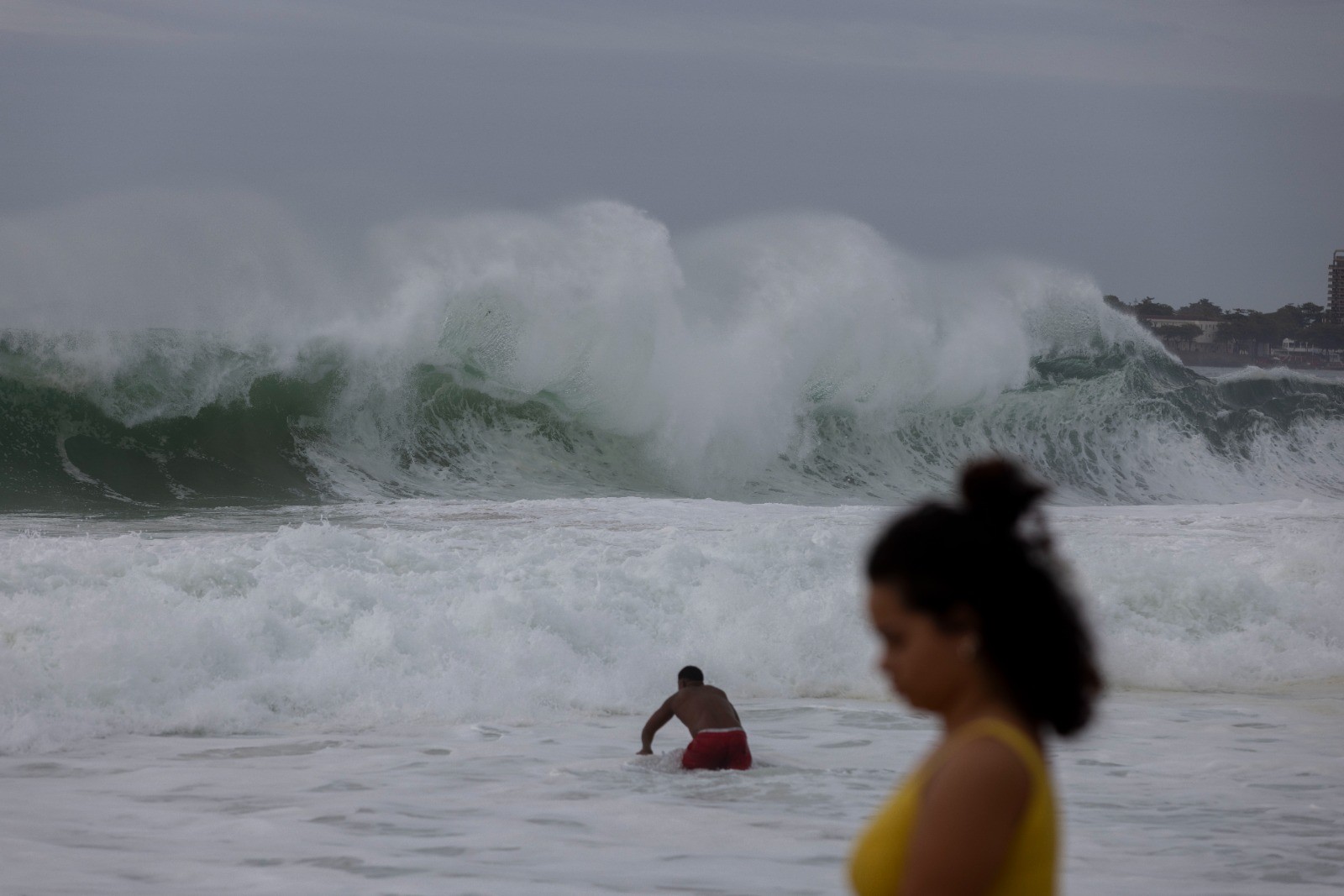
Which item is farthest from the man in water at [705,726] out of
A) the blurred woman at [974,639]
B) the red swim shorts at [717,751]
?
the blurred woman at [974,639]

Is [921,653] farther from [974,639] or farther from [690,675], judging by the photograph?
[690,675]

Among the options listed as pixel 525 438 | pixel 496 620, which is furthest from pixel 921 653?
pixel 525 438

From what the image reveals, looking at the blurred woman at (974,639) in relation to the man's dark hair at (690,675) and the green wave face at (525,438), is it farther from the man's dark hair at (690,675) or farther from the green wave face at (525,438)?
the green wave face at (525,438)

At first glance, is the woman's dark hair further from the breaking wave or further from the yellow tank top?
the breaking wave

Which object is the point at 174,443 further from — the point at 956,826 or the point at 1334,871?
the point at 956,826

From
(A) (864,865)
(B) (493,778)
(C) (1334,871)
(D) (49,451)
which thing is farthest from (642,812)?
(D) (49,451)

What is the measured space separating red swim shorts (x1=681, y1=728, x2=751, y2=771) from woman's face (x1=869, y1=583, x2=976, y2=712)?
19.3 ft

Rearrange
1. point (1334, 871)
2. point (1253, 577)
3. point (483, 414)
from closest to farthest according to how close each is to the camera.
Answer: point (1334, 871)
point (1253, 577)
point (483, 414)

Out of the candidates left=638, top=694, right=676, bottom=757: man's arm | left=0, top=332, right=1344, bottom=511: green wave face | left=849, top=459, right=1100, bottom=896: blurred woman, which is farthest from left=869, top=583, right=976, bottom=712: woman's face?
left=0, top=332, right=1344, bottom=511: green wave face

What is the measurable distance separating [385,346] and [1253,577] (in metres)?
15.7

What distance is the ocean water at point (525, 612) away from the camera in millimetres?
5891

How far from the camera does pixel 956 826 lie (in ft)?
4.02

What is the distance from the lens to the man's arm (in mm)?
7258

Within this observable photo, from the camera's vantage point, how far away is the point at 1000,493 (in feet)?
4.39
